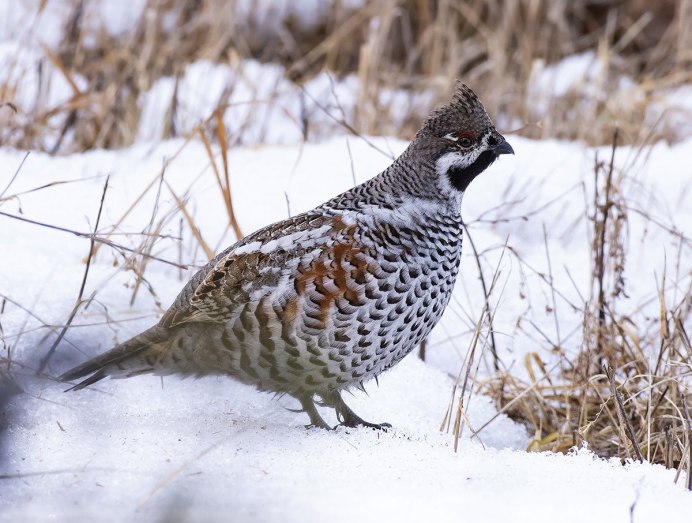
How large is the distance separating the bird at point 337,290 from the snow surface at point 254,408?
0.14m

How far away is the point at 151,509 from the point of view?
221 centimetres

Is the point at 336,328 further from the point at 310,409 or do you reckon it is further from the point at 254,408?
the point at 254,408

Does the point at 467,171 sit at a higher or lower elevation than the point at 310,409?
higher

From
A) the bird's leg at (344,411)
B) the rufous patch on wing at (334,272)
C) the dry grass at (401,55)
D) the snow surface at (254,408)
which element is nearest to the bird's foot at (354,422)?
the bird's leg at (344,411)

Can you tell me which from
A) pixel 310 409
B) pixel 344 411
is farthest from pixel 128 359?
pixel 344 411

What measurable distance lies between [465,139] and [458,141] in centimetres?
2

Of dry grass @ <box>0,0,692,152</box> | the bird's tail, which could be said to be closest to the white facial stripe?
the bird's tail

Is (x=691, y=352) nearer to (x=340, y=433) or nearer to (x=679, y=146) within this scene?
(x=340, y=433)

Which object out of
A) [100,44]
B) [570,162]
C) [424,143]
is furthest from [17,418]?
[100,44]

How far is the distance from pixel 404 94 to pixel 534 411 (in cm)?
462

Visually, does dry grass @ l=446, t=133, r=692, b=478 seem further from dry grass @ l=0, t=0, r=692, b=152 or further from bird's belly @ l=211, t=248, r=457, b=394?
dry grass @ l=0, t=0, r=692, b=152

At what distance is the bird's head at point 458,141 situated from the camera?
3.37m

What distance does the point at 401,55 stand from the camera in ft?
29.4

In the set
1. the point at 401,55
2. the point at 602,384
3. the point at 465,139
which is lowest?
the point at 602,384
